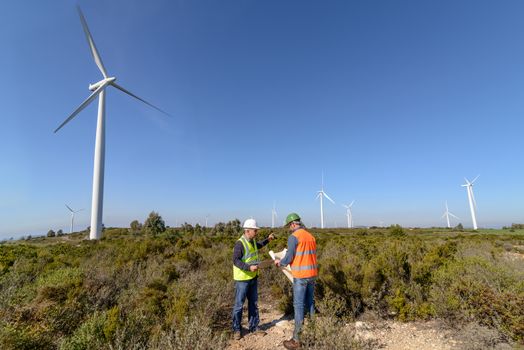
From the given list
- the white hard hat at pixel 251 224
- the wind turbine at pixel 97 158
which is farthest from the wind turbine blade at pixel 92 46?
the white hard hat at pixel 251 224

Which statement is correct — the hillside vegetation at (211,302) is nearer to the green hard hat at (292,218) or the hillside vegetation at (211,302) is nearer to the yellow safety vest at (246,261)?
the yellow safety vest at (246,261)

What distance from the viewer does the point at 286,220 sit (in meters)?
4.89

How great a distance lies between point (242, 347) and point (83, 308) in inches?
118

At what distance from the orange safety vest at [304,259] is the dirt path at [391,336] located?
1.18m

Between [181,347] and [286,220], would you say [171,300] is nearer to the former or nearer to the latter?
[181,347]

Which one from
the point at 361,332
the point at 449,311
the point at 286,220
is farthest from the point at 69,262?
the point at 449,311

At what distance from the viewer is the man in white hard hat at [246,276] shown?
16.0ft

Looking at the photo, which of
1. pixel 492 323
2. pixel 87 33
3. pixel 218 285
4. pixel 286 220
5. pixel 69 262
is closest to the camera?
pixel 492 323

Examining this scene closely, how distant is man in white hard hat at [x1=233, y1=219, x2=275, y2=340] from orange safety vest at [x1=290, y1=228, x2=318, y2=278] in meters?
0.74

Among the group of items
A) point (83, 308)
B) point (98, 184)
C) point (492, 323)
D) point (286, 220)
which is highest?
point (98, 184)

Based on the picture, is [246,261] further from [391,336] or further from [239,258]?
[391,336]

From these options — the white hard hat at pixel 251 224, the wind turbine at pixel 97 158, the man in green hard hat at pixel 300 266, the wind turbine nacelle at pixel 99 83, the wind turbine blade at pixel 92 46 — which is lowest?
the man in green hard hat at pixel 300 266

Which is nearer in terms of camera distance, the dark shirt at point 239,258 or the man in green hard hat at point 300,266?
A: the man in green hard hat at point 300,266

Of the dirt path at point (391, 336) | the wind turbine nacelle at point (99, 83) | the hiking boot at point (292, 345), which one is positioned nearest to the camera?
the hiking boot at point (292, 345)
